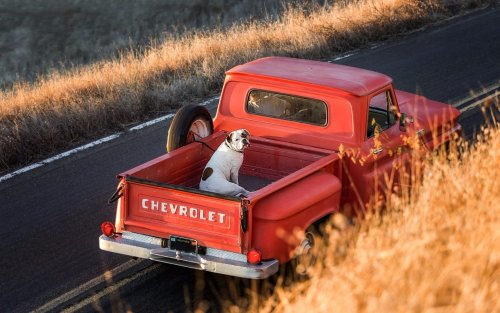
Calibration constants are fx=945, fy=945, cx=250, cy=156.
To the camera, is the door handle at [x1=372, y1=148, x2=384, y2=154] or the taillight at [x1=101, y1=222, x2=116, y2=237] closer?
the taillight at [x1=101, y1=222, x2=116, y2=237]

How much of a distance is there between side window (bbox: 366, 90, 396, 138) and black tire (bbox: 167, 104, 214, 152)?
1709 mm

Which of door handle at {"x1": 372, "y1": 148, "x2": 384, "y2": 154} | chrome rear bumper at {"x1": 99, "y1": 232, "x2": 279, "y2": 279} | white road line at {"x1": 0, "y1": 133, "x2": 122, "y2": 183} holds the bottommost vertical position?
white road line at {"x1": 0, "y1": 133, "x2": 122, "y2": 183}

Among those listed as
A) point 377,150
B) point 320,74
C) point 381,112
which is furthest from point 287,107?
point 377,150

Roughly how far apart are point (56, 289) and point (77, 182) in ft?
9.18

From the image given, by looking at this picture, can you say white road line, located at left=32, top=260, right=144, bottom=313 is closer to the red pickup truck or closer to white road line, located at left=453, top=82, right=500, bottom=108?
the red pickup truck

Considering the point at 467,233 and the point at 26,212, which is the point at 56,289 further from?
the point at 467,233

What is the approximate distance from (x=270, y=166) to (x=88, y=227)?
79.9 inches

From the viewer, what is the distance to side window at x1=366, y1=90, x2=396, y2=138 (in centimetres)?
959

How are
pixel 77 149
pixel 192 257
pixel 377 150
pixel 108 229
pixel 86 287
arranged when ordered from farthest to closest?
pixel 77 149 < pixel 377 150 < pixel 86 287 < pixel 108 229 < pixel 192 257

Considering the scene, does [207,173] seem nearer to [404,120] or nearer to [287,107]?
[287,107]

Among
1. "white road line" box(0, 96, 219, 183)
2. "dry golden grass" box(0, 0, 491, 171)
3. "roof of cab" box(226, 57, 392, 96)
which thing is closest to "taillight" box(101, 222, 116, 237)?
"roof of cab" box(226, 57, 392, 96)

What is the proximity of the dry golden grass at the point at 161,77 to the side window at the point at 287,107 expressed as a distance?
359 cm

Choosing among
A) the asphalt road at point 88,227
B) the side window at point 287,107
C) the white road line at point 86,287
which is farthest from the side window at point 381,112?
the white road line at point 86,287

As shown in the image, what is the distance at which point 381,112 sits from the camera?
981 centimetres
